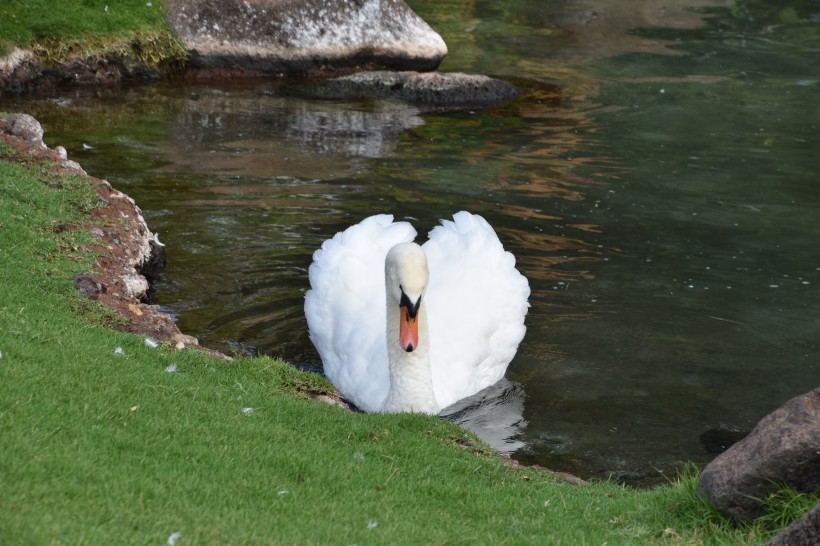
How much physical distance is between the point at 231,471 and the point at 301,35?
15.7 m

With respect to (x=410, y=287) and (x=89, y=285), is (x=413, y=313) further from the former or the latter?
(x=89, y=285)


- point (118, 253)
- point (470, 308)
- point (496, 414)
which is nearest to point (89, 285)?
point (118, 253)

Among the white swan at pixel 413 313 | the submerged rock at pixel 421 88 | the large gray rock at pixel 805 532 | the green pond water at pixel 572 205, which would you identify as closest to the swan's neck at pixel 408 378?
the white swan at pixel 413 313

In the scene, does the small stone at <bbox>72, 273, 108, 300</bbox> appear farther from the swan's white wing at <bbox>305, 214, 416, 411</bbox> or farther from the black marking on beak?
the black marking on beak

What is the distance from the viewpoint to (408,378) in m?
8.05

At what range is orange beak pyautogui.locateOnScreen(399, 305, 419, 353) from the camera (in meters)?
7.78

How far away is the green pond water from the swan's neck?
660mm

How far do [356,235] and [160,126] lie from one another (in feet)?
26.0

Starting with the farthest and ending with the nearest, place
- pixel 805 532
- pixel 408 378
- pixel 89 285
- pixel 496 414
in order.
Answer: pixel 496 414
pixel 89 285
pixel 408 378
pixel 805 532

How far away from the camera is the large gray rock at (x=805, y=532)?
444cm

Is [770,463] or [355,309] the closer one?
[770,463]

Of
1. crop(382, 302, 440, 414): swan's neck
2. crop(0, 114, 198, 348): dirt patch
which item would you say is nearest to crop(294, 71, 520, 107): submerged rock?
crop(0, 114, 198, 348): dirt patch

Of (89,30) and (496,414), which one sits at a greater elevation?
(89,30)

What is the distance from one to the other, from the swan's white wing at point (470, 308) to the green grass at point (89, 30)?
10.9 meters
